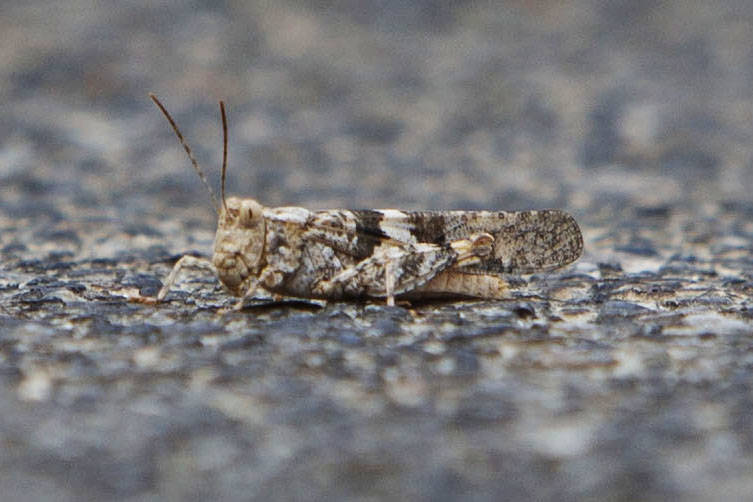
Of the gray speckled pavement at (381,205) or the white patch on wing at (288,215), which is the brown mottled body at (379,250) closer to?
the white patch on wing at (288,215)

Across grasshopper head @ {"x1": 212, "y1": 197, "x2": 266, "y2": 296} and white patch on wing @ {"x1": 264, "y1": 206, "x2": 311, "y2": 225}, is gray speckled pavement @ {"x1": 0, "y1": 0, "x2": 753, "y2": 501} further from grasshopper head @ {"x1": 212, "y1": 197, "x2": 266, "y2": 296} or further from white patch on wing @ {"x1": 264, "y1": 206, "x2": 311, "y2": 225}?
white patch on wing @ {"x1": 264, "y1": 206, "x2": 311, "y2": 225}

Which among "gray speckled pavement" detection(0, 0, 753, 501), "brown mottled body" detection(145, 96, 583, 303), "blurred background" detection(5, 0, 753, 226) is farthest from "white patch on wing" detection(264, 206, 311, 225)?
"blurred background" detection(5, 0, 753, 226)

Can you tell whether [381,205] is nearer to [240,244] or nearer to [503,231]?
[503,231]

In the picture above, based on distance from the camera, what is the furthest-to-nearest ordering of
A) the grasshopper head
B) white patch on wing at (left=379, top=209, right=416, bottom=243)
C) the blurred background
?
the blurred background
white patch on wing at (left=379, top=209, right=416, bottom=243)
the grasshopper head

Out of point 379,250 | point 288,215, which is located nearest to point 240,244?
point 288,215

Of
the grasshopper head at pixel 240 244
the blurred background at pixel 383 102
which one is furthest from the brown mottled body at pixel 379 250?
the blurred background at pixel 383 102

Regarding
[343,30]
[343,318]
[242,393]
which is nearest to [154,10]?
[343,30]

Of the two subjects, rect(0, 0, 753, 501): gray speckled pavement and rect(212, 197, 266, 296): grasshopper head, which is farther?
rect(212, 197, 266, 296): grasshopper head
